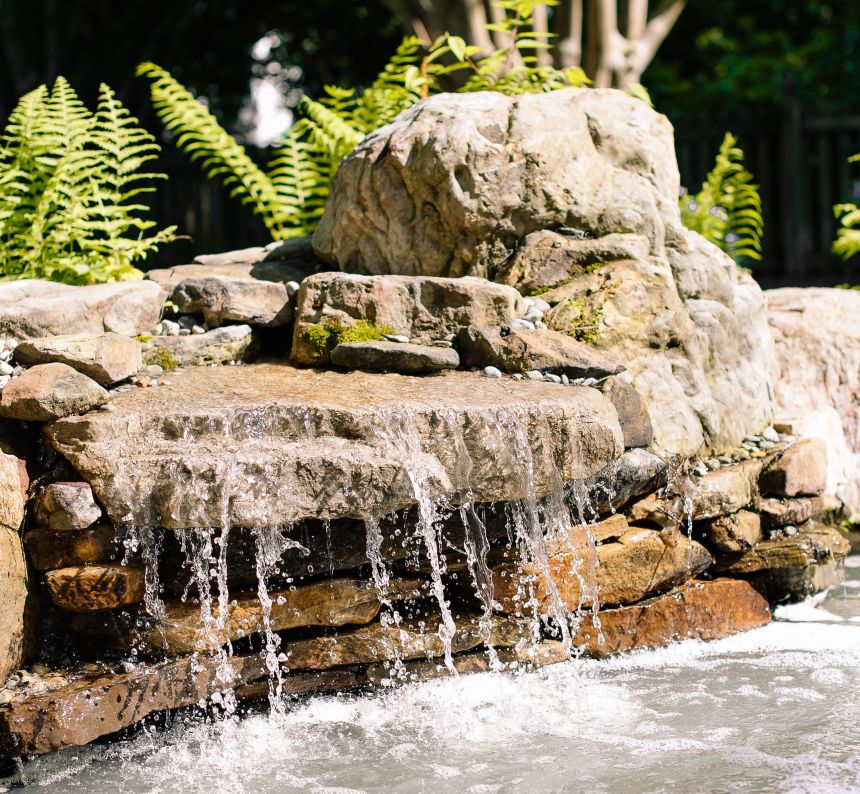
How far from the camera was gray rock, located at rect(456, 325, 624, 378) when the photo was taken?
4.93 m

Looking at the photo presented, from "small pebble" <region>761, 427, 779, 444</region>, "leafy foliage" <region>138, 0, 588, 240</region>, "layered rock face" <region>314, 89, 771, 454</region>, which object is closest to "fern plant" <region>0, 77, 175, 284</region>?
"leafy foliage" <region>138, 0, 588, 240</region>

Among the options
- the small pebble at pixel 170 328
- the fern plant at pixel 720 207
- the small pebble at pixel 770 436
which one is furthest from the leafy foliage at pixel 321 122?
the small pebble at pixel 770 436

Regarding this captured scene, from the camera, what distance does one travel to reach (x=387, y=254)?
5.77 metres

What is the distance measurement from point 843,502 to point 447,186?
9.20ft

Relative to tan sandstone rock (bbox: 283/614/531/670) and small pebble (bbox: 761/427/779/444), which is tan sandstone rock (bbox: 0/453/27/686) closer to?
tan sandstone rock (bbox: 283/614/531/670)

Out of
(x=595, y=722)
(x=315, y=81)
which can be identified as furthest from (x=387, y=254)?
(x=315, y=81)

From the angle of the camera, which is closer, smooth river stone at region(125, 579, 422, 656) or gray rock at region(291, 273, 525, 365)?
smooth river stone at region(125, 579, 422, 656)

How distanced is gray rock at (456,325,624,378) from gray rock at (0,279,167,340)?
5.33ft

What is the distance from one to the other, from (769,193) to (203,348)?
9.26 metres

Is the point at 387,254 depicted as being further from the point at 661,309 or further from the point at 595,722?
the point at 595,722

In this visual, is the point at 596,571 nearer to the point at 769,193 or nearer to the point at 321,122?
the point at 321,122

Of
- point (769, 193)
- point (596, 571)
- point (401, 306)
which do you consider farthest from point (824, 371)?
point (769, 193)

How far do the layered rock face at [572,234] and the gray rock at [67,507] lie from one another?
7.74 ft

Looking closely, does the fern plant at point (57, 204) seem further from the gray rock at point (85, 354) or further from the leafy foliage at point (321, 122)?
the gray rock at point (85, 354)
